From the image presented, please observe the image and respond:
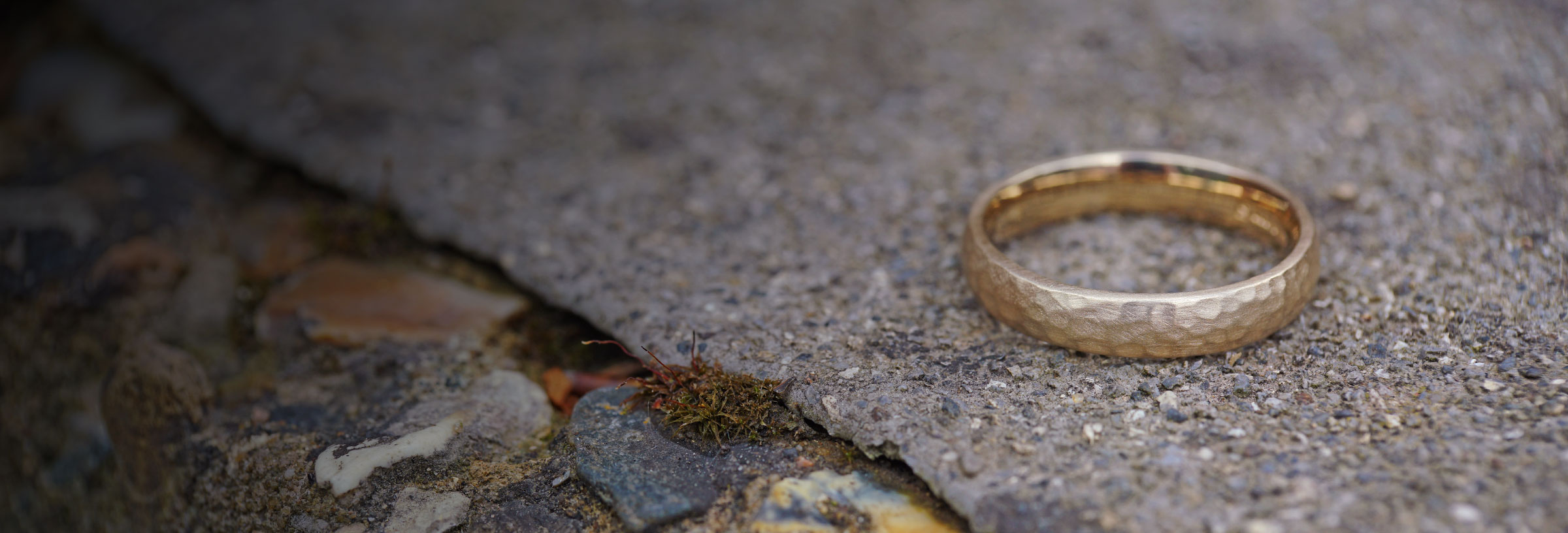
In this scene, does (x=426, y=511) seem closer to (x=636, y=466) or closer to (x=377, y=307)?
(x=636, y=466)

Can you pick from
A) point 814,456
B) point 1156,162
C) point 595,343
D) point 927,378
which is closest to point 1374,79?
point 1156,162

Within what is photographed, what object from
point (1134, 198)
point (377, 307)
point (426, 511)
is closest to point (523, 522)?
point (426, 511)

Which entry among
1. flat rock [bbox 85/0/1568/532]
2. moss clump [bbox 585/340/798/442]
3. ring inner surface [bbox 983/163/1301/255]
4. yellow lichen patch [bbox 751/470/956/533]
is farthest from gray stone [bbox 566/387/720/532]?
ring inner surface [bbox 983/163/1301/255]

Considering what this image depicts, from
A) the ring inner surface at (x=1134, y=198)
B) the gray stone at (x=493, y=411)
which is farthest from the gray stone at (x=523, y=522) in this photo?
the ring inner surface at (x=1134, y=198)

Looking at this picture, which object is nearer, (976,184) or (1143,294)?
(1143,294)

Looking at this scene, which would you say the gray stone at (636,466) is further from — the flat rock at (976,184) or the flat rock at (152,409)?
the flat rock at (152,409)

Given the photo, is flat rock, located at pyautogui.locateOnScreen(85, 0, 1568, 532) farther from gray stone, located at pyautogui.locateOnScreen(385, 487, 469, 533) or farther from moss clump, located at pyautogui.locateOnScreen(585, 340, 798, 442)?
gray stone, located at pyautogui.locateOnScreen(385, 487, 469, 533)

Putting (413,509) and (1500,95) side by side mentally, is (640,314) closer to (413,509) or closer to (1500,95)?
(413,509)
